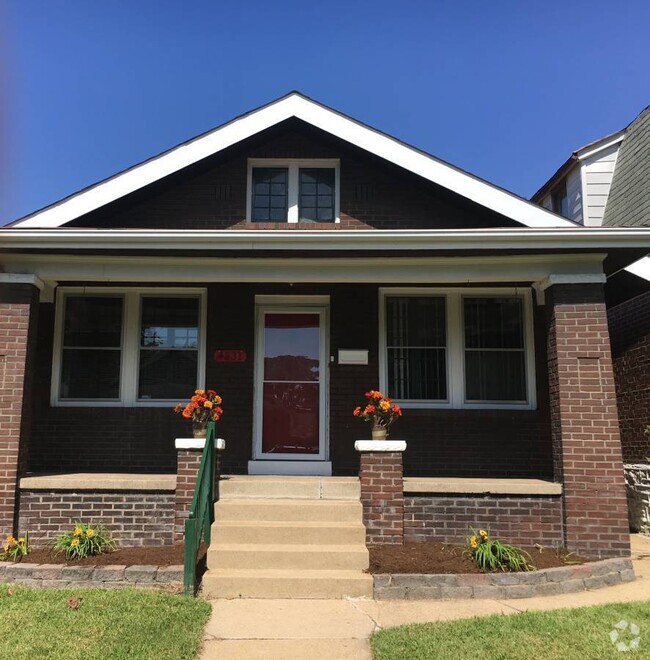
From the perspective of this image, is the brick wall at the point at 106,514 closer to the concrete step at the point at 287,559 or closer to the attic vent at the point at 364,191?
the concrete step at the point at 287,559

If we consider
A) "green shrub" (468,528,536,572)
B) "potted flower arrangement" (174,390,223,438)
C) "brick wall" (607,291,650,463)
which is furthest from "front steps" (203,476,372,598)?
"brick wall" (607,291,650,463)

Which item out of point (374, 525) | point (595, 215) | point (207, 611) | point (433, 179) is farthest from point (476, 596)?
point (595, 215)

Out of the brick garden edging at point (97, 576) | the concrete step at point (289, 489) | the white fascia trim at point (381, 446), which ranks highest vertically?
the white fascia trim at point (381, 446)

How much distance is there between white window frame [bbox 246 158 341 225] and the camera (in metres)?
8.66

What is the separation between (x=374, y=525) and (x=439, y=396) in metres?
2.36

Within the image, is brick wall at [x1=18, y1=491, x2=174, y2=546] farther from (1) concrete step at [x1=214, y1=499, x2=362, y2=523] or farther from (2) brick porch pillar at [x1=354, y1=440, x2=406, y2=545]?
(2) brick porch pillar at [x1=354, y1=440, x2=406, y2=545]

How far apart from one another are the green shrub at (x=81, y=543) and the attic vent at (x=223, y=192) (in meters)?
4.58

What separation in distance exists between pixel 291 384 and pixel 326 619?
3.82 metres

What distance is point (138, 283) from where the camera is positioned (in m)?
8.32

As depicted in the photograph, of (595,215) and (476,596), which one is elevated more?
(595,215)

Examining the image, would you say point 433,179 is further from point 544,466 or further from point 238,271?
point 544,466

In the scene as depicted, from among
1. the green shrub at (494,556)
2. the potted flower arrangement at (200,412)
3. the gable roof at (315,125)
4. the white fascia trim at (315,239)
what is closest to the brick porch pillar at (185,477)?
the potted flower arrangement at (200,412)

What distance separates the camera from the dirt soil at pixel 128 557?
5848 millimetres

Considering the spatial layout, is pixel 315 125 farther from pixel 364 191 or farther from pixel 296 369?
pixel 296 369
